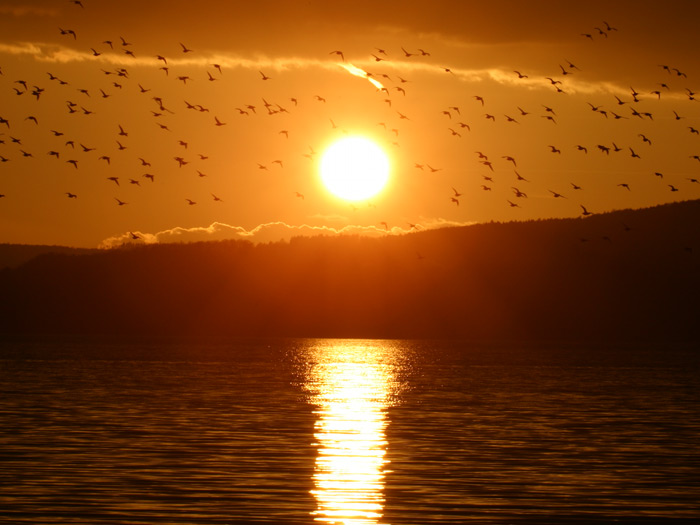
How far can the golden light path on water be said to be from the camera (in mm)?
28203

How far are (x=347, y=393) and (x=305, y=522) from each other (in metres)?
45.9

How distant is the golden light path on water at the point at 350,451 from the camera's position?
2820cm

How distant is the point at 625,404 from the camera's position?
202 ft

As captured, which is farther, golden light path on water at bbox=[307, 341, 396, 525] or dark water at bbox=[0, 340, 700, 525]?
golden light path on water at bbox=[307, 341, 396, 525]

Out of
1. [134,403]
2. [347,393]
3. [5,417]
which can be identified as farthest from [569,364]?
[5,417]

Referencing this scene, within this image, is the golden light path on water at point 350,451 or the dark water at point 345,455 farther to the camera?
the golden light path on water at point 350,451

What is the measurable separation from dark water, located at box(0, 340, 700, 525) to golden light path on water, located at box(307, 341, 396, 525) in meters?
0.09

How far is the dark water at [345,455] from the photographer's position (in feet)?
92.1

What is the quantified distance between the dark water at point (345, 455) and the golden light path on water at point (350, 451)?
9 centimetres

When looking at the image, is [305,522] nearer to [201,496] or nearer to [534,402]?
[201,496]

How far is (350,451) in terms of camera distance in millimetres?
39469

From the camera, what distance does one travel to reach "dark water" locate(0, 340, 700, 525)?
2808cm

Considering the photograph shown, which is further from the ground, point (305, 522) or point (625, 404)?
point (625, 404)

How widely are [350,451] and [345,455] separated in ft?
3.54
